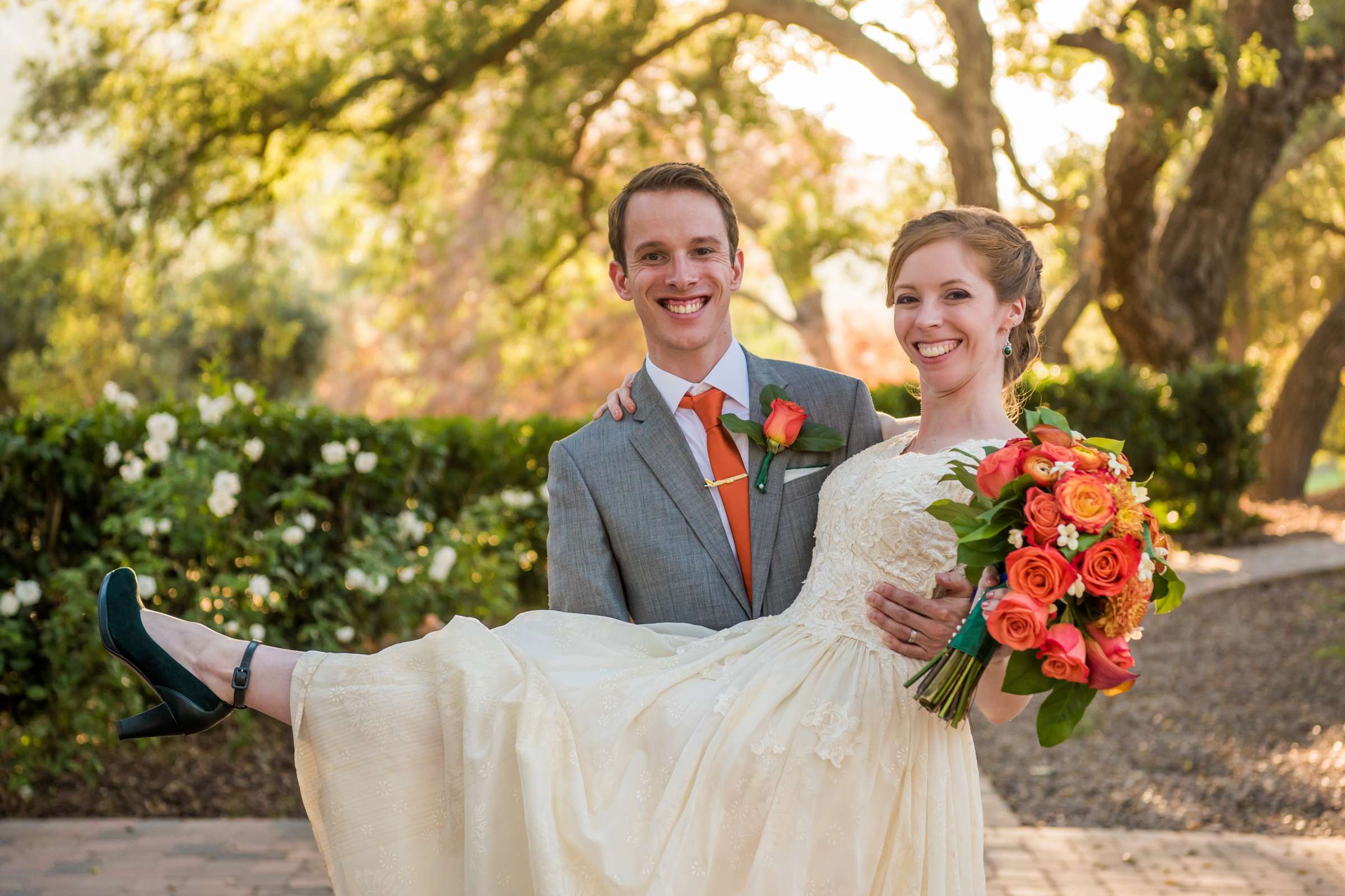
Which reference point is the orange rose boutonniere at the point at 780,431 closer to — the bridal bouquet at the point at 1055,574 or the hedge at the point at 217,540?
the bridal bouquet at the point at 1055,574

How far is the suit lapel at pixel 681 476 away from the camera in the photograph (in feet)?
9.61

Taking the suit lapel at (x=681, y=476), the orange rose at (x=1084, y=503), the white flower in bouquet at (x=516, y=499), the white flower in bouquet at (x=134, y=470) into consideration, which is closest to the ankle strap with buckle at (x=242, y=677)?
the suit lapel at (x=681, y=476)

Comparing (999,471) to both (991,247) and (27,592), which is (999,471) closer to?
(991,247)

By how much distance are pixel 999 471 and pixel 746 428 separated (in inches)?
34.8

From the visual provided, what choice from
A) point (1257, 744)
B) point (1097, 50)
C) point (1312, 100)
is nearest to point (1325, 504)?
point (1312, 100)

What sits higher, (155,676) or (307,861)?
(155,676)

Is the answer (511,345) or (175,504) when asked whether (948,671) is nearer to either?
(175,504)

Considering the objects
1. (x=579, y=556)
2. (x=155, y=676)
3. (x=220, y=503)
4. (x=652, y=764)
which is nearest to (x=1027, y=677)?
(x=652, y=764)

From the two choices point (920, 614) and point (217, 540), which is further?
point (217, 540)

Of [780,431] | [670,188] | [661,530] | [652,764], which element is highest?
[670,188]

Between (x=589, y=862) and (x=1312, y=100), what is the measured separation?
10627mm

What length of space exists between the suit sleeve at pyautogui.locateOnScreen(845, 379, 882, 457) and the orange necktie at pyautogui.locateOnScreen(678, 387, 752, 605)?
0.31 metres

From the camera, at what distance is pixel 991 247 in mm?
2783

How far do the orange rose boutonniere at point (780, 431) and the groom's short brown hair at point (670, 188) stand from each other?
1.46ft
